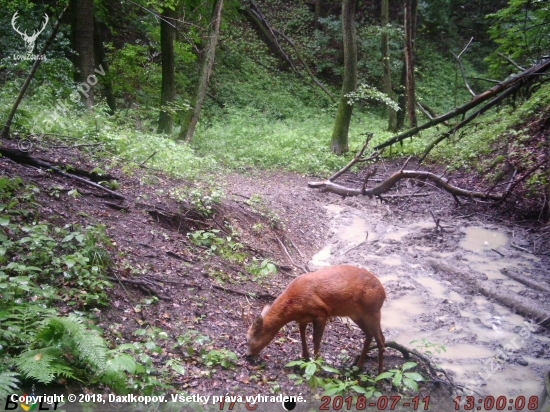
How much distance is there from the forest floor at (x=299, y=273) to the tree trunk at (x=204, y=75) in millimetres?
4506

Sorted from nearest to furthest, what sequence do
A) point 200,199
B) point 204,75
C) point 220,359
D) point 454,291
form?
point 220,359, point 454,291, point 200,199, point 204,75

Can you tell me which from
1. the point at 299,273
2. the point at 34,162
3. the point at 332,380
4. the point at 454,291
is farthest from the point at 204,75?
the point at 332,380

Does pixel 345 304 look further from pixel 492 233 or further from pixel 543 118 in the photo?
pixel 543 118

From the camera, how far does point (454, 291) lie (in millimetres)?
7699

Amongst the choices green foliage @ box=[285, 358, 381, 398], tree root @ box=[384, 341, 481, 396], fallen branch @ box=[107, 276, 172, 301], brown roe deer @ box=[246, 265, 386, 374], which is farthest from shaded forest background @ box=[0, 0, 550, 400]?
tree root @ box=[384, 341, 481, 396]

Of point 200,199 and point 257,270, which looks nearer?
point 257,270

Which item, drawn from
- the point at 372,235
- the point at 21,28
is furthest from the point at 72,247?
the point at 21,28

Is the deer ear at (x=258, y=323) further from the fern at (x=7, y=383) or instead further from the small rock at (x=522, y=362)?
the small rock at (x=522, y=362)

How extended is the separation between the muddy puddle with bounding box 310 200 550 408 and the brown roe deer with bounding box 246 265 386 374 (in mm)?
936

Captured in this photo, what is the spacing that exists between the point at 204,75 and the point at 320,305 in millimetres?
11591

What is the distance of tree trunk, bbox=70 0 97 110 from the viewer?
466 inches

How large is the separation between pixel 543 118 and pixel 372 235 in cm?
579

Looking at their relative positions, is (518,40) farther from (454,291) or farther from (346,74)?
(454,291)

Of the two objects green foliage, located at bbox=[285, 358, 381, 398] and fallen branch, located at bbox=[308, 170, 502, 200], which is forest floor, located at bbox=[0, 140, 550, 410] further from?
fallen branch, located at bbox=[308, 170, 502, 200]
